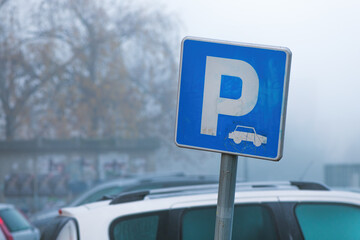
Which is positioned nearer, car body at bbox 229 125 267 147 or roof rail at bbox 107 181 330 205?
car body at bbox 229 125 267 147

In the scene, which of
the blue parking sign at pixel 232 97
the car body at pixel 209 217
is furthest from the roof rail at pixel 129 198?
the blue parking sign at pixel 232 97

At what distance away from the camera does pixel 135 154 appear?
808 inches

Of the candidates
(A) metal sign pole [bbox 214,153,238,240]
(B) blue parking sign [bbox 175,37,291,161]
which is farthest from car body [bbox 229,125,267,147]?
(A) metal sign pole [bbox 214,153,238,240]

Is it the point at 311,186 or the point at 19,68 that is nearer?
the point at 311,186

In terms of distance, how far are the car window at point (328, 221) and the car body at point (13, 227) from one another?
437cm

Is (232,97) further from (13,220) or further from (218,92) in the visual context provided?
(13,220)

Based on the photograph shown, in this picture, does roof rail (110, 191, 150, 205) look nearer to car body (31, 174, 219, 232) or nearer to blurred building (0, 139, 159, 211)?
car body (31, 174, 219, 232)

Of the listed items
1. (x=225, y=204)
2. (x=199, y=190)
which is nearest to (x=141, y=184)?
(x=199, y=190)

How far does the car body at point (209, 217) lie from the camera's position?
115 inches

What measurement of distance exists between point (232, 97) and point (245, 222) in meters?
1.15

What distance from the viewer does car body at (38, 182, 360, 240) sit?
293 centimetres

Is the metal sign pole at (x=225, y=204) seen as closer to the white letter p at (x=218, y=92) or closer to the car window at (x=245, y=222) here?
the white letter p at (x=218, y=92)

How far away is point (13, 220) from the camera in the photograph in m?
7.12

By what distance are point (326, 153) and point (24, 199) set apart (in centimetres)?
1017
